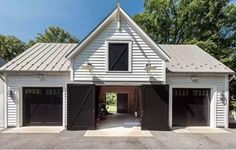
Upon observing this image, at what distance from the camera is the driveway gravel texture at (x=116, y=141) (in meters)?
8.36

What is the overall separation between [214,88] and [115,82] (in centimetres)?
543

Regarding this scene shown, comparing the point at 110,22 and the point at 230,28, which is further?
the point at 230,28

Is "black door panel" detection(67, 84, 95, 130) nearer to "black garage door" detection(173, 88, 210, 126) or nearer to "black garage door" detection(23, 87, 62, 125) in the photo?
"black garage door" detection(23, 87, 62, 125)

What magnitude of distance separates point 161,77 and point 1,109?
28.3ft

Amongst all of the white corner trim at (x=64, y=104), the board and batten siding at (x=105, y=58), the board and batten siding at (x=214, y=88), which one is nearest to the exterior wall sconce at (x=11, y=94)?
the white corner trim at (x=64, y=104)

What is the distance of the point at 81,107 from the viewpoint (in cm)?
1160

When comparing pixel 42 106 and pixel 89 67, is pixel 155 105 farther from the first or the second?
pixel 42 106

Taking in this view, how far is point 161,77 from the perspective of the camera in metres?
11.9

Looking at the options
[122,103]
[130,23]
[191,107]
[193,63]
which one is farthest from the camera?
[122,103]

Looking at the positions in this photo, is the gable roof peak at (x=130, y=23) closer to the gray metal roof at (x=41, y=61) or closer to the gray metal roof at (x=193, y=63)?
the gray metal roof at (x=193, y=63)

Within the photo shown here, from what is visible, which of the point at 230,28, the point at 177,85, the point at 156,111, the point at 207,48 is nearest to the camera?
the point at 156,111

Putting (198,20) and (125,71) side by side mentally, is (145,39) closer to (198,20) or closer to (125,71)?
(125,71)

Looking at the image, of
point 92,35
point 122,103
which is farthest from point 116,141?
point 122,103

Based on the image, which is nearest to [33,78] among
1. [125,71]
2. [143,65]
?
[125,71]
